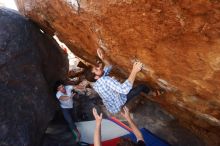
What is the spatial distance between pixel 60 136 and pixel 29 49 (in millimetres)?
1875

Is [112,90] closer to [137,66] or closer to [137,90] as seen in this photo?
[137,66]

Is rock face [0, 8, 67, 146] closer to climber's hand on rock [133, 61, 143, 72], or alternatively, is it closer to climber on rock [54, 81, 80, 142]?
climber on rock [54, 81, 80, 142]

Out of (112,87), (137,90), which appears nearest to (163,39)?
(112,87)

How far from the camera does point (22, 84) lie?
213 inches

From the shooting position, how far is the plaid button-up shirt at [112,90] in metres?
4.30

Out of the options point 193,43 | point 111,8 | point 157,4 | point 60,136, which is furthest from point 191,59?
point 60,136

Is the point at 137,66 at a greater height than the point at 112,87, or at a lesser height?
greater

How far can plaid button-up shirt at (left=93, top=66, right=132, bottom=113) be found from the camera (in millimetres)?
4301

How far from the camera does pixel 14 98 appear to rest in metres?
5.22

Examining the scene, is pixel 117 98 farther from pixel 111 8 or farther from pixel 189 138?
pixel 189 138

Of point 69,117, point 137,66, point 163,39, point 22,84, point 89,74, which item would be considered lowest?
point 69,117

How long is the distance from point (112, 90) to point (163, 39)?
114 cm

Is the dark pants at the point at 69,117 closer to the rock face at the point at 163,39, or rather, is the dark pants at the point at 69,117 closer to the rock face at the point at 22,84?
the rock face at the point at 22,84

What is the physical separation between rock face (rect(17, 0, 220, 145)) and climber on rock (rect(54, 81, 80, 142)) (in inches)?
A: 31.4
